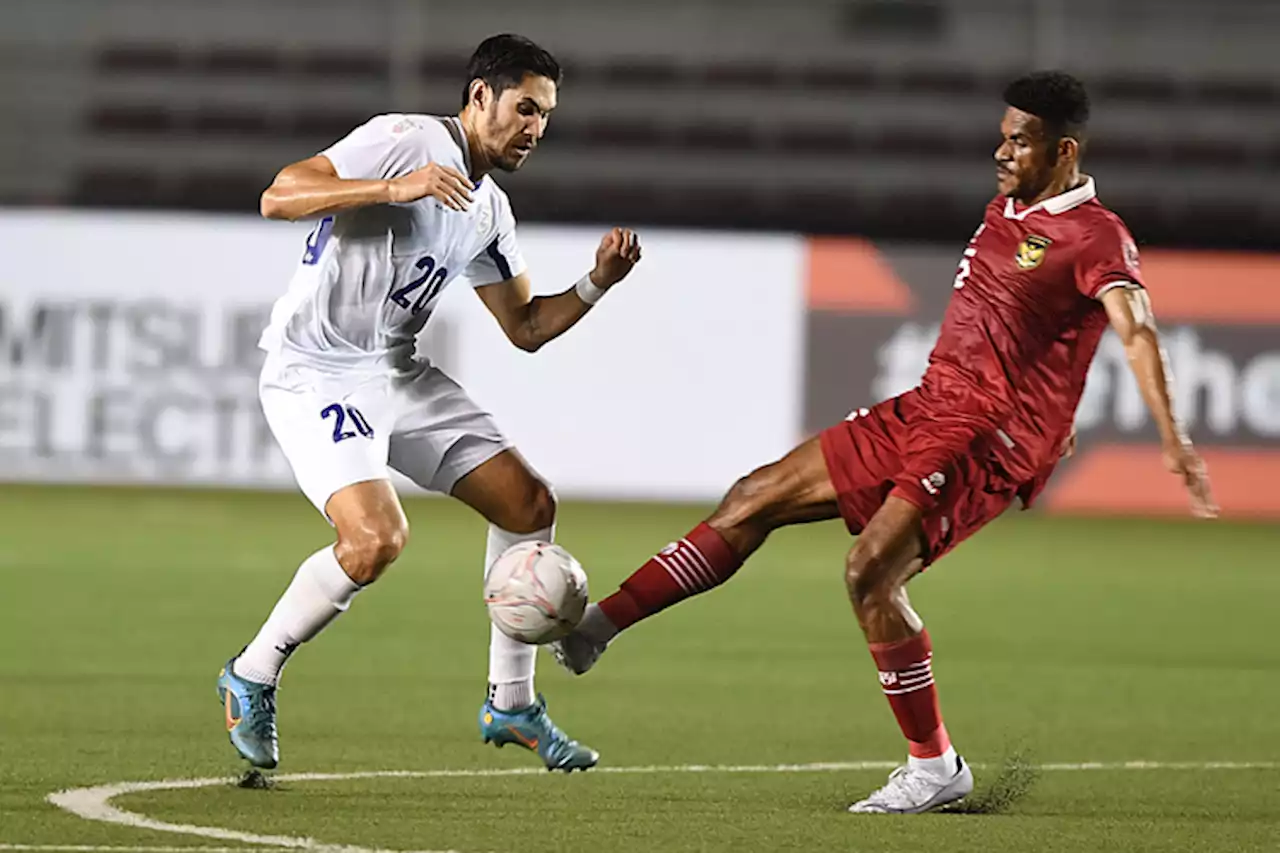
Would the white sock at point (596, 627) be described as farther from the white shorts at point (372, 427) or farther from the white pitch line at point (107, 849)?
the white pitch line at point (107, 849)

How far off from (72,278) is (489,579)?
1112cm

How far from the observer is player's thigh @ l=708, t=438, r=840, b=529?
6.71m

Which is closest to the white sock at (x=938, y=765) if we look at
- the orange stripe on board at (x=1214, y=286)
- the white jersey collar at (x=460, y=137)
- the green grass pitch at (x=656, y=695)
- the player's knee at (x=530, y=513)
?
the green grass pitch at (x=656, y=695)

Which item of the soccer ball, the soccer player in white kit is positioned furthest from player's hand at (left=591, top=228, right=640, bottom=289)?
the soccer ball

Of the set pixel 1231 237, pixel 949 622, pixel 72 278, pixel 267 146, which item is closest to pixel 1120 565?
pixel 949 622

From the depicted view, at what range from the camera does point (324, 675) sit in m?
8.88

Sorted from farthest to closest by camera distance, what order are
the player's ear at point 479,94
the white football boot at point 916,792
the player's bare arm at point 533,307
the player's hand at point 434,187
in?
1. the player's bare arm at point 533,307
2. the player's ear at point 479,94
3. the white football boot at point 916,792
4. the player's hand at point 434,187

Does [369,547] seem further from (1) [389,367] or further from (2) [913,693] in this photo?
(2) [913,693]

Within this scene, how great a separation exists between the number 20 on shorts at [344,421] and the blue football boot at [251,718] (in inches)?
27.7

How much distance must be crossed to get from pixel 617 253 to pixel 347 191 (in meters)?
0.99

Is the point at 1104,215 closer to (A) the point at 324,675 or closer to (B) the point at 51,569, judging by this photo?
(A) the point at 324,675

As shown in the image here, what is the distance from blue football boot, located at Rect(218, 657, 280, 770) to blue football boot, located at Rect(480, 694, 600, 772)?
2.23 ft

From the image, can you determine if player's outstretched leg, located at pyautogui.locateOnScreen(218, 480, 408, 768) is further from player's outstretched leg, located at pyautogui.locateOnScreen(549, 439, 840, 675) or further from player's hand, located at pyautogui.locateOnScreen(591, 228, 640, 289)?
player's hand, located at pyautogui.locateOnScreen(591, 228, 640, 289)

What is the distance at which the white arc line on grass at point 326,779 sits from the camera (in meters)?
5.26
